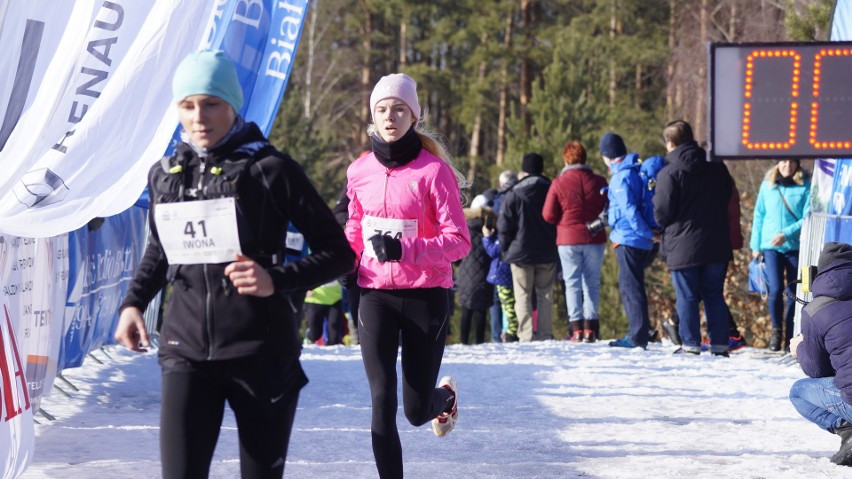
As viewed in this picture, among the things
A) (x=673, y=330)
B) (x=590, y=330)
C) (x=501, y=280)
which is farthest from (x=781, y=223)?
(x=501, y=280)

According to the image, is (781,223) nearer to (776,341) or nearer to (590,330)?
(776,341)

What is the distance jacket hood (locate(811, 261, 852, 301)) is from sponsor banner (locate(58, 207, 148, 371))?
4436 mm

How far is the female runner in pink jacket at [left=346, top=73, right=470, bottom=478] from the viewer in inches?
209

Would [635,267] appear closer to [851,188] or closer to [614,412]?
[851,188]

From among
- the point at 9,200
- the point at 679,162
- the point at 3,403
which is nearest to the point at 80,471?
the point at 3,403

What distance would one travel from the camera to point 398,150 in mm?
5426

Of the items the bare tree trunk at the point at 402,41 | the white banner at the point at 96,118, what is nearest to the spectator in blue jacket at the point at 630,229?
the white banner at the point at 96,118

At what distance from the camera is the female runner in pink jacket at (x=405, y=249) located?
530 centimetres

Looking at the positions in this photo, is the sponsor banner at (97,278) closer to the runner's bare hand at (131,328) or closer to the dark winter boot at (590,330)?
the runner's bare hand at (131,328)

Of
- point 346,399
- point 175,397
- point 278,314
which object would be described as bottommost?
point 346,399

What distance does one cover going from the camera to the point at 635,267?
11742 millimetres

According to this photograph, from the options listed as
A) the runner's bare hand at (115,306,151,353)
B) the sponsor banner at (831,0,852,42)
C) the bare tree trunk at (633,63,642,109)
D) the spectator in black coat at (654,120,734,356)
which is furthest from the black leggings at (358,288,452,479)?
the bare tree trunk at (633,63,642,109)

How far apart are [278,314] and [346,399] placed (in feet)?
17.5

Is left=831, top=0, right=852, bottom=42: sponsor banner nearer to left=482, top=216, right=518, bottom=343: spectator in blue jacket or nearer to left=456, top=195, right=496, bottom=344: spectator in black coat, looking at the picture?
left=482, top=216, right=518, bottom=343: spectator in blue jacket
